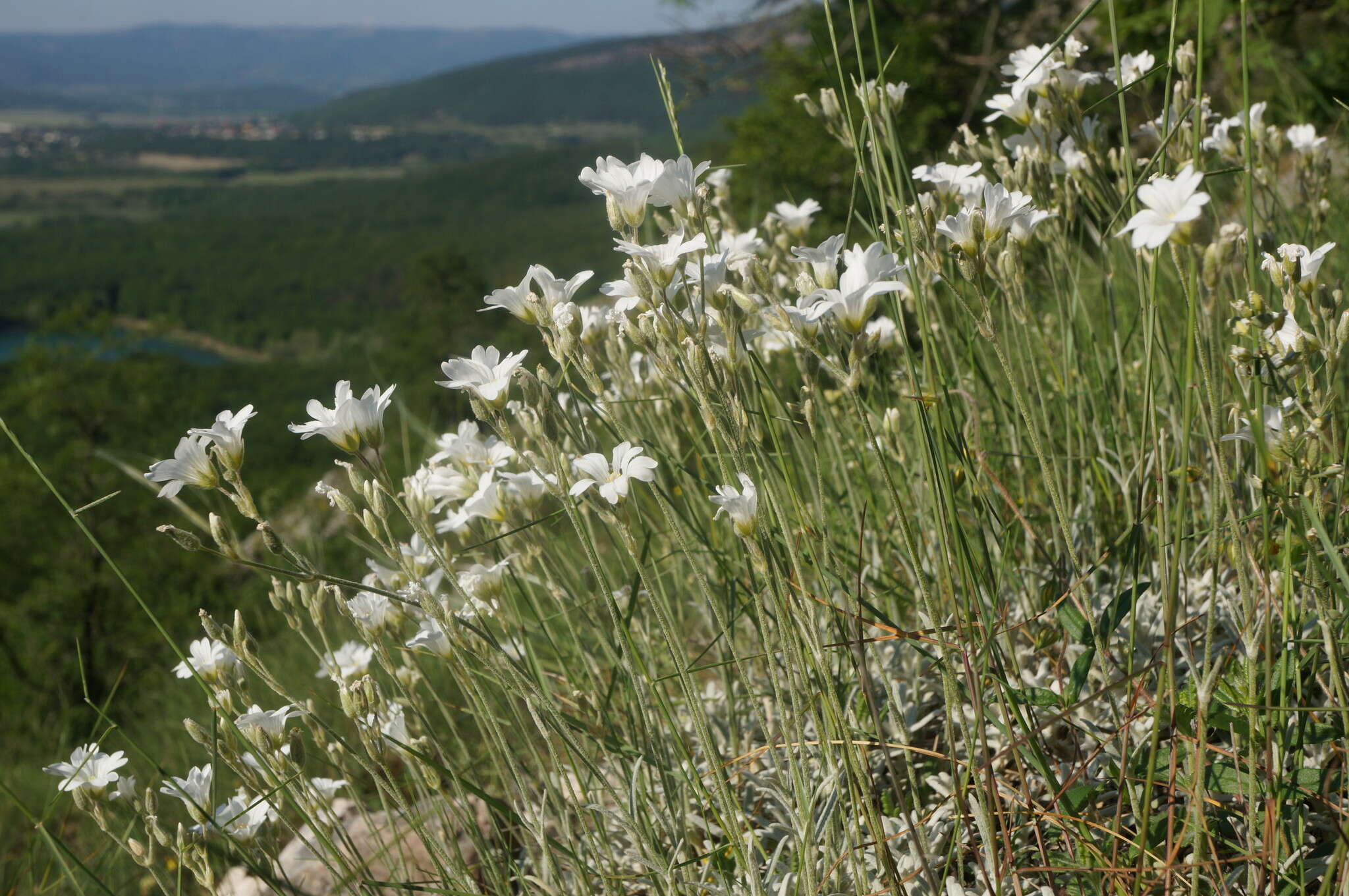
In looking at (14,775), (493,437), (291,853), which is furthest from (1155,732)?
(14,775)

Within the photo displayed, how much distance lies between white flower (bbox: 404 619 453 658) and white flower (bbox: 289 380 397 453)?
1.44 ft

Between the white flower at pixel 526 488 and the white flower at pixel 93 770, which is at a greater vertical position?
the white flower at pixel 526 488

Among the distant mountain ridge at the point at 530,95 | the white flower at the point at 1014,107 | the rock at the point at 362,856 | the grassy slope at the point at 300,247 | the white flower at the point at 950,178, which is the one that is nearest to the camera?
the white flower at the point at 950,178

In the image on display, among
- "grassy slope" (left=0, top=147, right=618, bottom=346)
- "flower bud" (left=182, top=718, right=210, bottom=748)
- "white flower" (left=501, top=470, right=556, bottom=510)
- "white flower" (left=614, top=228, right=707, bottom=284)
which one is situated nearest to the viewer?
"white flower" (left=614, top=228, right=707, bottom=284)

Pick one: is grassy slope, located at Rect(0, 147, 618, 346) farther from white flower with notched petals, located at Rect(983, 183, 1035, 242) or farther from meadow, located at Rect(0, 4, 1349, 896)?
white flower with notched petals, located at Rect(983, 183, 1035, 242)

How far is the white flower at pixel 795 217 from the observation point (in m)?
2.32

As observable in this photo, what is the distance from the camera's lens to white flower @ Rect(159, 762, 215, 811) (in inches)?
61.4

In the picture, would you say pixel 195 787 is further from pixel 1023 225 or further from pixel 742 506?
pixel 1023 225

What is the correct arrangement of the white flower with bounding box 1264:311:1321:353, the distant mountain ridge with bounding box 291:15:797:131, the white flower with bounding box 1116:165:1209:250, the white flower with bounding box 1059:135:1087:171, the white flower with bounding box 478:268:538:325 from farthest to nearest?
the distant mountain ridge with bounding box 291:15:797:131 → the white flower with bounding box 1059:135:1087:171 → the white flower with bounding box 478:268:538:325 → the white flower with bounding box 1264:311:1321:353 → the white flower with bounding box 1116:165:1209:250

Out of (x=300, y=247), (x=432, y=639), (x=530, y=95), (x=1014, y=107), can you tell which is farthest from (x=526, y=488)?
(x=530, y=95)

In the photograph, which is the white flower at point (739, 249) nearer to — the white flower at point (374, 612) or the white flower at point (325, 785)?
the white flower at point (374, 612)

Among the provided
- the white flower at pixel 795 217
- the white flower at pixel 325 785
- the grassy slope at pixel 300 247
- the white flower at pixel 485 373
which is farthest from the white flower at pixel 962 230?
the grassy slope at pixel 300 247

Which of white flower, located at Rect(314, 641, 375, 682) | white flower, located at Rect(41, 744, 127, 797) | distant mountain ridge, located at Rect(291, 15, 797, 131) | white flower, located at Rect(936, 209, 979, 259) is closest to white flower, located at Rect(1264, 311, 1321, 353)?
white flower, located at Rect(936, 209, 979, 259)

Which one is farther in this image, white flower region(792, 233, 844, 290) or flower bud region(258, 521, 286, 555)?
white flower region(792, 233, 844, 290)
